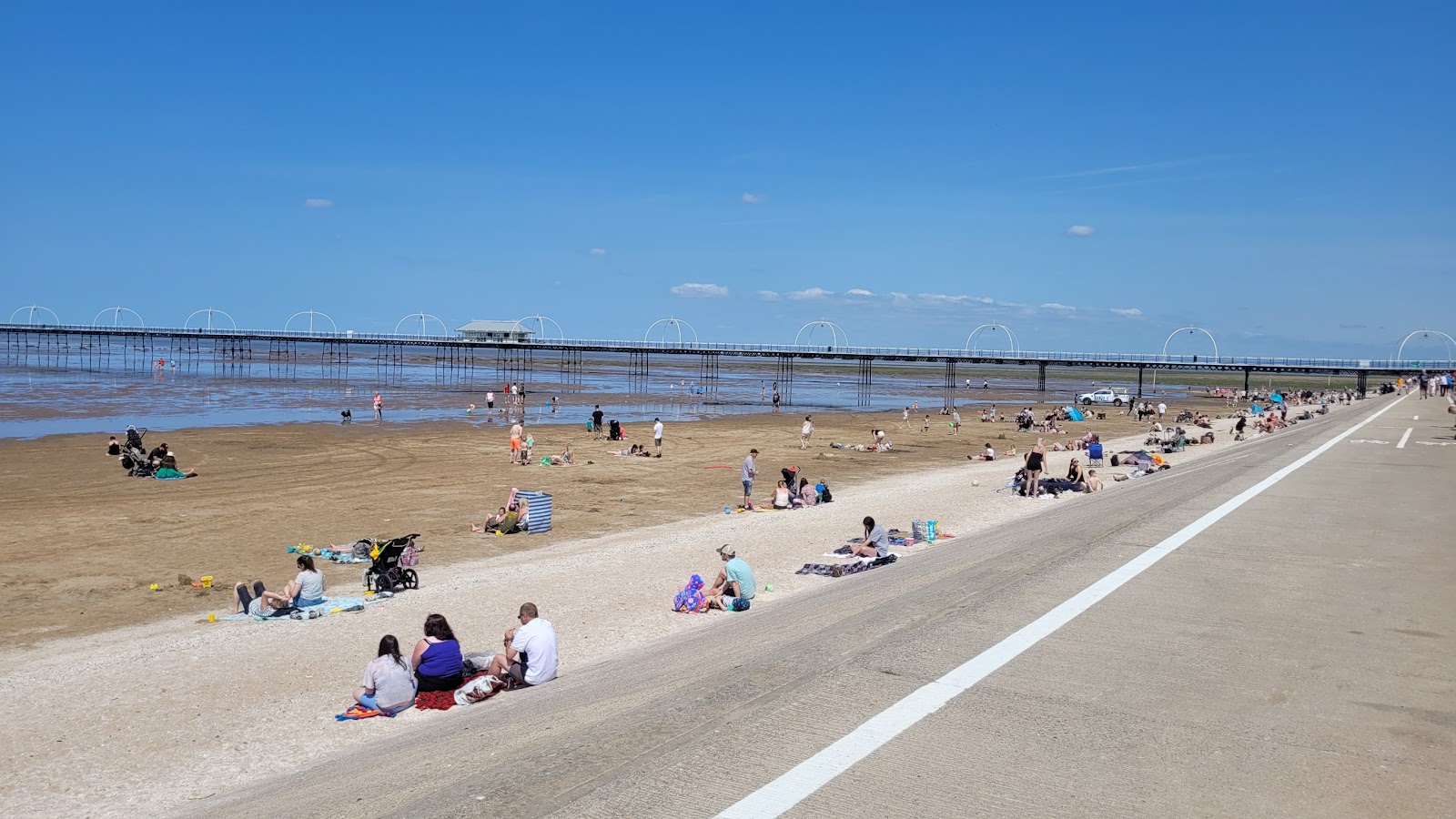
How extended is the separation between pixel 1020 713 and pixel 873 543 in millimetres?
8627

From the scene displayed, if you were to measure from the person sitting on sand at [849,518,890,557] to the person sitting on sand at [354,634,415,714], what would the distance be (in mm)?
7765

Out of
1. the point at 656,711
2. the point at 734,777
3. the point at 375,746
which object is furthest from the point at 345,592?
the point at 734,777

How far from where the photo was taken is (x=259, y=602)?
37.8 ft

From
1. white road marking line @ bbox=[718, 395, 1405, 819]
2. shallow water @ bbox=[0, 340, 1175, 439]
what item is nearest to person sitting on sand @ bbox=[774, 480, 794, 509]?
white road marking line @ bbox=[718, 395, 1405, 819]

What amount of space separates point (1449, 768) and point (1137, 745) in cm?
162

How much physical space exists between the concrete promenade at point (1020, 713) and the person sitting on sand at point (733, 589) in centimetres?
80

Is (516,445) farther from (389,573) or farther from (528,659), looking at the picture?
(528,659)

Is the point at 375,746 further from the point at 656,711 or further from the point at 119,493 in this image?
the point at 119,493

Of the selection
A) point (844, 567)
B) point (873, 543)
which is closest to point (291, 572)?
point (844, 567)

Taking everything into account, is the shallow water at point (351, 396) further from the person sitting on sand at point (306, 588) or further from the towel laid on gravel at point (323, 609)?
the person sitting on sand at point (306, 588)

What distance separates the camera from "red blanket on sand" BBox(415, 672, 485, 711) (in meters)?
8.61

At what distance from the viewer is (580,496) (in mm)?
21703

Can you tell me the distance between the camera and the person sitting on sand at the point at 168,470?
23141 millimetres

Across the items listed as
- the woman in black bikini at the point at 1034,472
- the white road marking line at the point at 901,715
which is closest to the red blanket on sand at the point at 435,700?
the white road marking line at the point at 901,715
